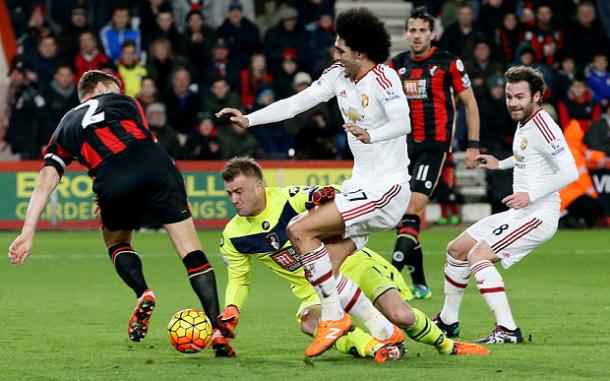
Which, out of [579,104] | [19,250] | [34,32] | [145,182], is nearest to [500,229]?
[145,182]

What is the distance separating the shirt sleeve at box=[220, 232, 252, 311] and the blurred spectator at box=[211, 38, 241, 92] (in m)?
12.3

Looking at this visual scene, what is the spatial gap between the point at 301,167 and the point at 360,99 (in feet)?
34.8

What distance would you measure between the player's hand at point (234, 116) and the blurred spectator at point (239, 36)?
13122 mm

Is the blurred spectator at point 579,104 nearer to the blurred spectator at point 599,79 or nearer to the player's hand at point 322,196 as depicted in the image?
the blurred spectator at point 599,79

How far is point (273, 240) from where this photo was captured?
26.6ft

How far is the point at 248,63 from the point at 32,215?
44.9 feet

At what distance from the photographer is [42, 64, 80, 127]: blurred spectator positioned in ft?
62.2

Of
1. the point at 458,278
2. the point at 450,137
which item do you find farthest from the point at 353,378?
the point at 450,137

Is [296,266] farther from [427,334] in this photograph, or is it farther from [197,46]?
[197,46]

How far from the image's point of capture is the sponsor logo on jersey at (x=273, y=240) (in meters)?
8.12

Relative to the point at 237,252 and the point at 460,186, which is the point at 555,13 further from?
the point at 237,252

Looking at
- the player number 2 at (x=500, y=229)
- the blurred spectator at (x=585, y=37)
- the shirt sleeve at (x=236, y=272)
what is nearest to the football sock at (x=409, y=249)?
the player number 2 at (x=500, y=229)

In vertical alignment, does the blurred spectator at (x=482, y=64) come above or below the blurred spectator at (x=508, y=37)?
below

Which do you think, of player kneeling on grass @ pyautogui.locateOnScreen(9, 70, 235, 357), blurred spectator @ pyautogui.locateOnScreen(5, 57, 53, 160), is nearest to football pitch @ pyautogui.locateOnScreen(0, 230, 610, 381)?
player kneeling on grass @ pyautogui.locateOnScreen(9, 70, 235, 357)
